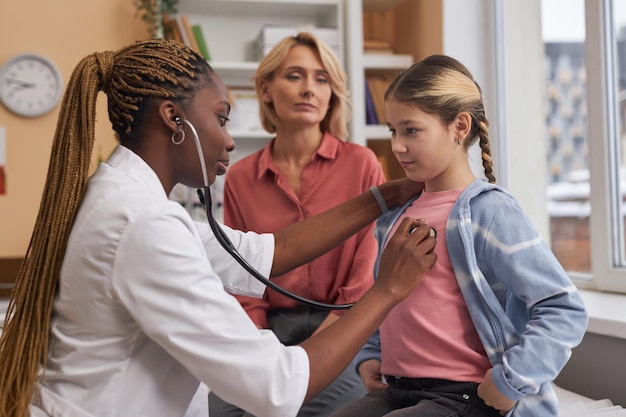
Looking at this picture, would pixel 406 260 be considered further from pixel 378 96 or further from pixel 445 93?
pixel 378 96

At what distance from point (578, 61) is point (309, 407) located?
5.15 feet

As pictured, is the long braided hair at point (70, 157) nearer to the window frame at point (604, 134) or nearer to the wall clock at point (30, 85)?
the window frame at point (604, 134)

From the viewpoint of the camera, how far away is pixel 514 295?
1.31 meters

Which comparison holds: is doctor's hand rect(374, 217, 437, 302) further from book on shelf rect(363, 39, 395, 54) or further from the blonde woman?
book on shelf rect(363, 39, 395, 54)

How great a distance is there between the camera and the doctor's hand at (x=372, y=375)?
4.79 feet

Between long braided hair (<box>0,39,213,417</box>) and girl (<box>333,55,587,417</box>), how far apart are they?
44 cm

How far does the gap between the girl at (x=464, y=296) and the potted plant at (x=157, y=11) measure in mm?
2092

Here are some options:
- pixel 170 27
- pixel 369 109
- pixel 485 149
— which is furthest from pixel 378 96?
pixel 485 149

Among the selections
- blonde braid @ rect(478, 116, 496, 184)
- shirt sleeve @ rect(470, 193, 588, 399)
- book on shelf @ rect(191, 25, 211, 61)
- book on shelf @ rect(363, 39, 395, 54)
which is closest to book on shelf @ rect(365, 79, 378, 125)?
book on shelf @ rect(363, 39, 395, 54)

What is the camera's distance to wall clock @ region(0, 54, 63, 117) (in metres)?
3.42

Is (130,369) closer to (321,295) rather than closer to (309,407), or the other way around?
(309,407)

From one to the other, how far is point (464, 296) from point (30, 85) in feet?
9.17

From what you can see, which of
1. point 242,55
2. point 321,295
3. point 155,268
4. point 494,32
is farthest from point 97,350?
point 242,55

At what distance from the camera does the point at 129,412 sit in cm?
111
